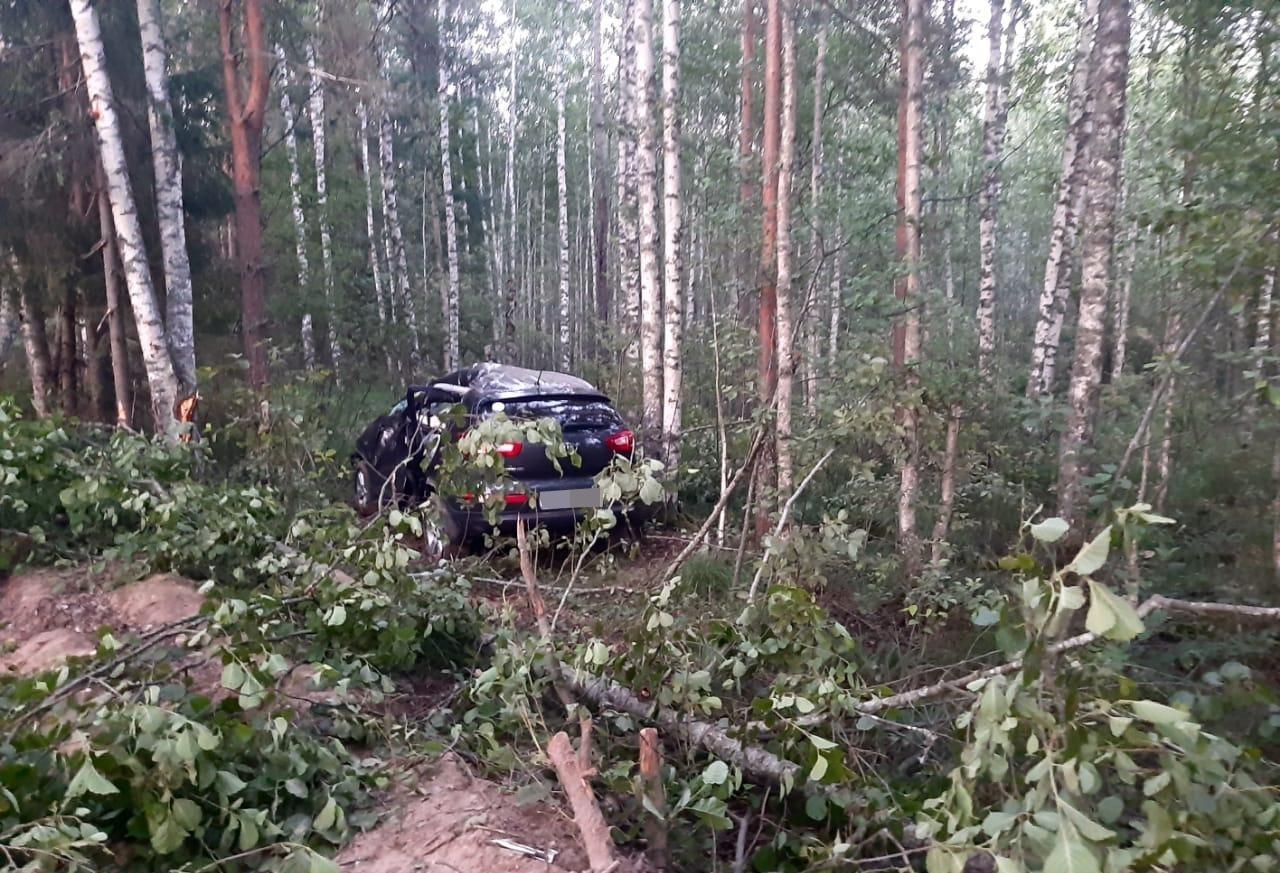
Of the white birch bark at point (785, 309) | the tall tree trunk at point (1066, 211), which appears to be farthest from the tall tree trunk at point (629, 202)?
the tall tree trunk at point (1066, 211)

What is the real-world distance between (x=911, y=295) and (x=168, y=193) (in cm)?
797

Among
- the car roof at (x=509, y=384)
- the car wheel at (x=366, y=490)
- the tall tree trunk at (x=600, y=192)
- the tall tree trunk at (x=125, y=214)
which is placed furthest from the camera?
the tall tree trunk at (x=600, y=192)

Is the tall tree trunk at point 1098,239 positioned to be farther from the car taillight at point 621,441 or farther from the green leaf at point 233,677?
the green leaf at point 233,677

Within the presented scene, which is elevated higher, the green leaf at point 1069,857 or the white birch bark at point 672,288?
the white birch bark at point 672,288

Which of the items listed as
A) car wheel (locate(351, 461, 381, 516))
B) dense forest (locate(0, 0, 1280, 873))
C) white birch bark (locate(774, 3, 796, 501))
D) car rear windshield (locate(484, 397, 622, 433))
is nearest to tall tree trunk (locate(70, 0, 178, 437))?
dense forest (locate(0, 0, 1280, 873))

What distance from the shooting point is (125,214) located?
8.64m

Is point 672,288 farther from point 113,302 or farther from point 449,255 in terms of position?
point 449,255

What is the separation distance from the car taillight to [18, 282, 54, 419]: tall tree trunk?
7.72 meters

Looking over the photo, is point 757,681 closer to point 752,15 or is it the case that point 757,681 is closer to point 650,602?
point 650,602

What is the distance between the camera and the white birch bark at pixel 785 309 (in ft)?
22.8

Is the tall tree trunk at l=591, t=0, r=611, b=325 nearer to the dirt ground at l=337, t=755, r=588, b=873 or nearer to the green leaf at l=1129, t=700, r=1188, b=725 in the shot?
the dirt ground at l=337, t=755, r=588, b=873

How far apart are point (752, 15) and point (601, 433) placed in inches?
283

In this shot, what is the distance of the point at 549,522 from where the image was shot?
283 inches

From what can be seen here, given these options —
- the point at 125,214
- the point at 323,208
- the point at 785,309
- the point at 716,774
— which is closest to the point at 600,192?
the point at 323,208
